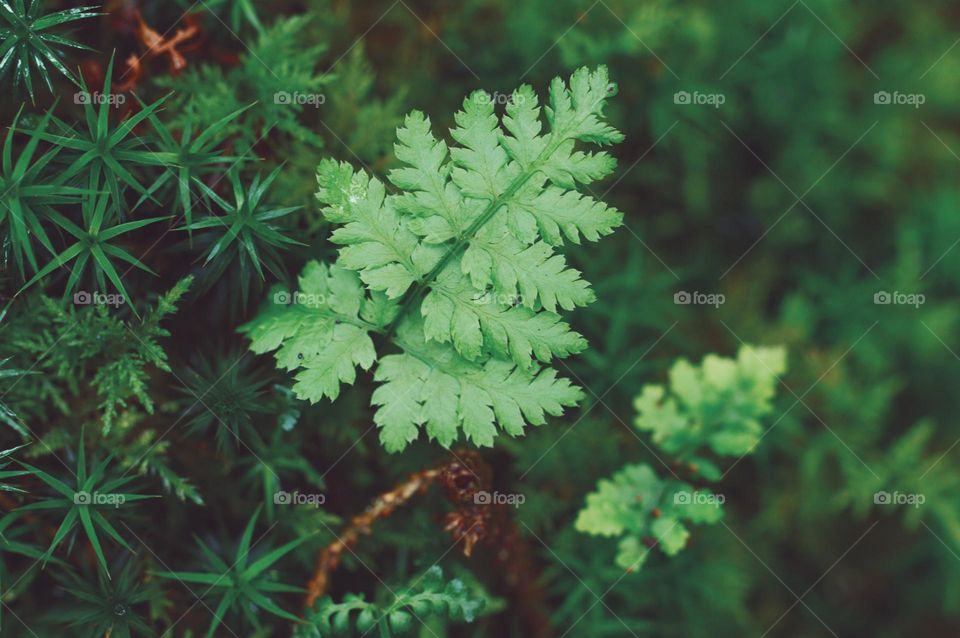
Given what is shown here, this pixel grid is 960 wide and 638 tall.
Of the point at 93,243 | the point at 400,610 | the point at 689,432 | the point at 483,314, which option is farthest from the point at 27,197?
the point at 689,432

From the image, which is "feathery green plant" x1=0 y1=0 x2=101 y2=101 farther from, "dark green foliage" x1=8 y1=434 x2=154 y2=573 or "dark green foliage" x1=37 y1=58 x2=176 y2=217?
"dark green foliage" x1=8 y1=434 x2=154 y2=573

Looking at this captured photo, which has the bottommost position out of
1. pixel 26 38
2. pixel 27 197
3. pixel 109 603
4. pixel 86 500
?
pixel 109 603

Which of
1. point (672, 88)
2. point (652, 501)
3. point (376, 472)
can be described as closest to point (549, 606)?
point (652, 501)

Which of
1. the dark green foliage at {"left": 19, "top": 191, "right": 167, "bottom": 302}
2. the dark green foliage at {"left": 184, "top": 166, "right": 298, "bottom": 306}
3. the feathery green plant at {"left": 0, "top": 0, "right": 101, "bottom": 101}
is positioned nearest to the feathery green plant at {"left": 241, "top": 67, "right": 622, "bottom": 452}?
the dark green foliage at {"left": 184, "top": 166, "right": 298, "bottom": 306}

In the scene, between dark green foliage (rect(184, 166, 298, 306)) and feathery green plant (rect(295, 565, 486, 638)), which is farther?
feathery green plant (rect(295, 565, 486, 638))

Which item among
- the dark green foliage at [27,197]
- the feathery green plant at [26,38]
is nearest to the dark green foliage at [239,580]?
the dark green foliage at [27,197]

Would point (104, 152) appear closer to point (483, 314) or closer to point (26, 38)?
point (26, 38)

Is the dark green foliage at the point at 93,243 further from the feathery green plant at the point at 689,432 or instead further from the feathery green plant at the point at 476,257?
the feathery green plant at the point at 689,432

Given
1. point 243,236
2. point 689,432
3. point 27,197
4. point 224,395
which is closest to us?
point 27,197

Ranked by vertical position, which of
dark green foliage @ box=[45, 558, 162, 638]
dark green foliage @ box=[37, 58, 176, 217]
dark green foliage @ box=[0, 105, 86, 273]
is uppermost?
dark green foliage @ box=[37, 58, 176, 217]
